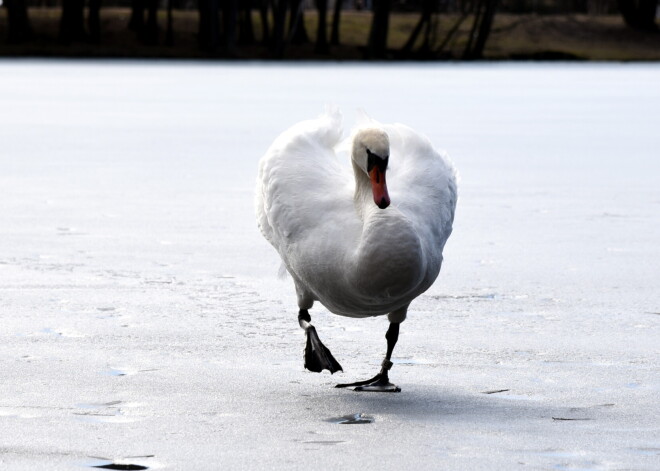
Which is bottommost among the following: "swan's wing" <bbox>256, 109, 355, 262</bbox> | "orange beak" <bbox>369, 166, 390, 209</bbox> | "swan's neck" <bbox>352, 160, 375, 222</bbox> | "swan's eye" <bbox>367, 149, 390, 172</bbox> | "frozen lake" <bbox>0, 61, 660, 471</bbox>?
"frozen lake" <bbox>0, 61, 660, 471</bbox>

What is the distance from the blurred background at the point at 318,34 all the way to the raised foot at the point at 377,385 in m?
48.3

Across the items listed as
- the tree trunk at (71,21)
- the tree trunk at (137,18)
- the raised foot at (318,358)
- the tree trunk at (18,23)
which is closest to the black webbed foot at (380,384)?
the raised foot at (318,358)

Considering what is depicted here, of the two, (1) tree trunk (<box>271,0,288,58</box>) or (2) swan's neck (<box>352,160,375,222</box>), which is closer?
(2) swan's neck (<box>352,160,375,222</box>)

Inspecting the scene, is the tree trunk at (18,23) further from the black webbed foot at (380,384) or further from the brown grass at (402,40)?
the black webbed foot at (380,384)

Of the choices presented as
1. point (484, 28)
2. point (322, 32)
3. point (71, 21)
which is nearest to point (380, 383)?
point (322, 32)

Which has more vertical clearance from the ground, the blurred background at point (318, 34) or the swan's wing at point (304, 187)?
the swan's wing at point (304, 187)

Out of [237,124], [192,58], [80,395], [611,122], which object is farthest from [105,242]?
[192,58]

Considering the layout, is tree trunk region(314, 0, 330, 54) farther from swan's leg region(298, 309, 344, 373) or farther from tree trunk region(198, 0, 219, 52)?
swan's leg region(298, 309, 344, 373)

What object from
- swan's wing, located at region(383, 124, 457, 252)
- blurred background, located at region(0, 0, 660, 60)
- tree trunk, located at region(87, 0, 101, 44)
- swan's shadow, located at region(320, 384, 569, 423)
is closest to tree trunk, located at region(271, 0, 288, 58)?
blurred background, located at region(0, 0, 660, 60)

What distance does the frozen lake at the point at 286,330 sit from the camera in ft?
13.9

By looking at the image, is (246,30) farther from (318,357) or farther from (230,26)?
(318,357)

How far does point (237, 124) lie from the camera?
18.4m

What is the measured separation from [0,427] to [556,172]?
9.09 metres

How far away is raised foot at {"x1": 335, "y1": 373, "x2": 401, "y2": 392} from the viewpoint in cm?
506
